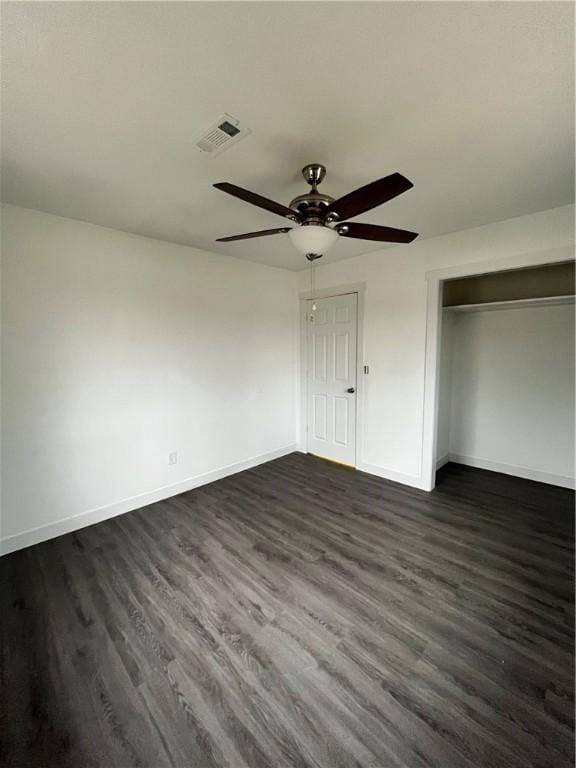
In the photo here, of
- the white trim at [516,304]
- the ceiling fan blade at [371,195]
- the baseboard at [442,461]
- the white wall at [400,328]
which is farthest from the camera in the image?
the baseboard at [442,461]

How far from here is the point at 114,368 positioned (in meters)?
2.85

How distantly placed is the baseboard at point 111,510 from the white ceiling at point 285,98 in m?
2.53

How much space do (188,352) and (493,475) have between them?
383 centimetres

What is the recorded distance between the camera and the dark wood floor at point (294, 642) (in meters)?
1.23

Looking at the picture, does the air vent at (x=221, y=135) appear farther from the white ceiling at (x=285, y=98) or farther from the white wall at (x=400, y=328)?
the white wall at (x=400, y=328)

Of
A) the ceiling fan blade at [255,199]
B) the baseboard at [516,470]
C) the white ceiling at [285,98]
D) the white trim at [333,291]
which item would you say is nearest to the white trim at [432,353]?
the white ceiling at [285,98]

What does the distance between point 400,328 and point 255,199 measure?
238 cm

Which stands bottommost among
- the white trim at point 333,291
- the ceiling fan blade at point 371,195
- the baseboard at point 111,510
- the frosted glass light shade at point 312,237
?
the baseboard at point 111,510

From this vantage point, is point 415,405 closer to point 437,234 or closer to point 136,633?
point 437,234

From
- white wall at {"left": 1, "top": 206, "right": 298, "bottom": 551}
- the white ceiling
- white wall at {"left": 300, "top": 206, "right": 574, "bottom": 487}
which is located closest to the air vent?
the white ceiling

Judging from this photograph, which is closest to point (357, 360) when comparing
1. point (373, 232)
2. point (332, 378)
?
point (332, 378)

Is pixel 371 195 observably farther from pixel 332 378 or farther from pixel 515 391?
pixel 515 391

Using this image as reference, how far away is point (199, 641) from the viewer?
166 cm

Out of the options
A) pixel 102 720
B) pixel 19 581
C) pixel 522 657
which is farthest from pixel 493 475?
pixel 19 581
